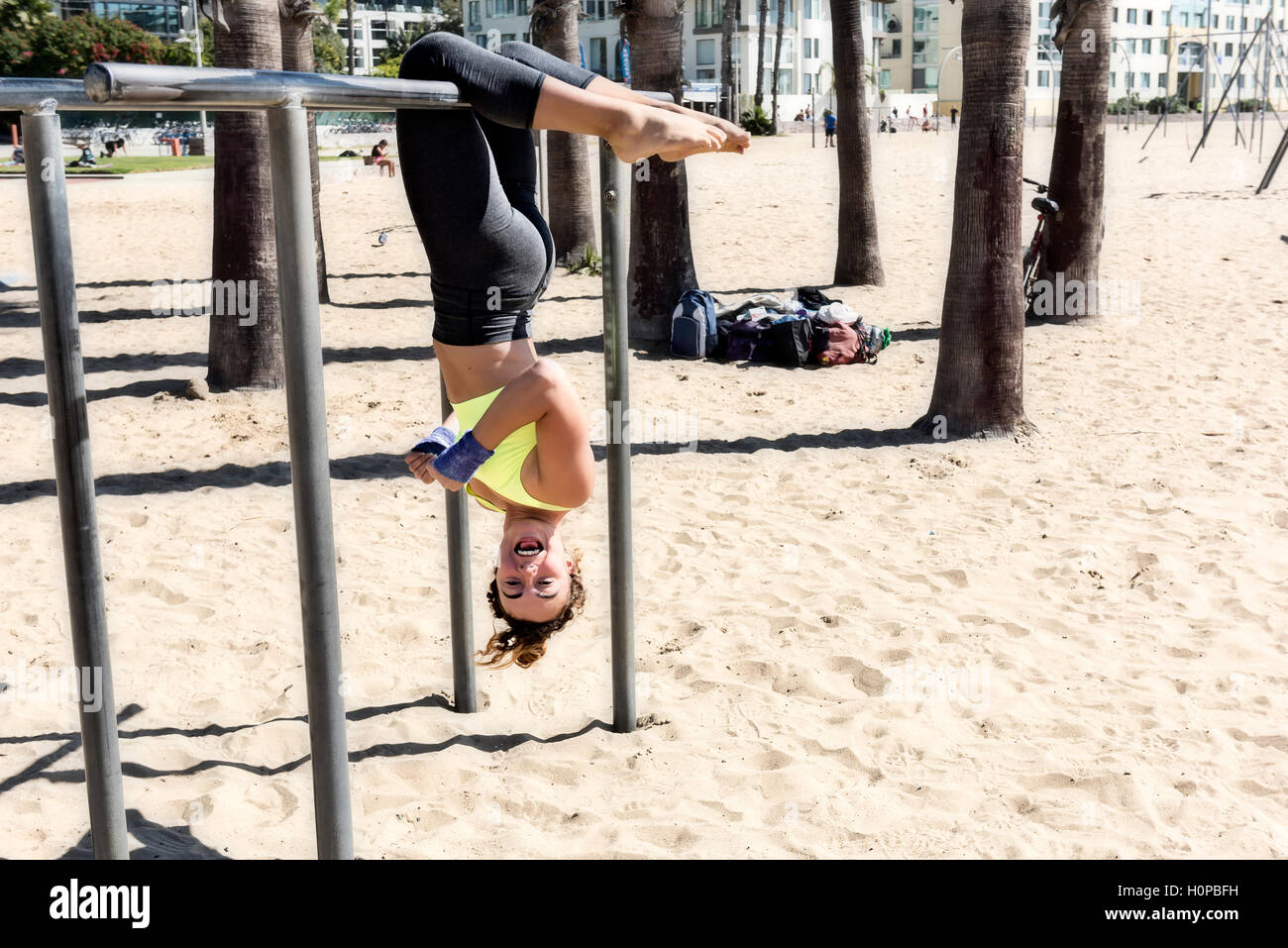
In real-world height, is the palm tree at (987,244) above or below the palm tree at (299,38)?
below

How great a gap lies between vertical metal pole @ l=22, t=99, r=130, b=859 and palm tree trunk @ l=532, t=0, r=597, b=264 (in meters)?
9.64

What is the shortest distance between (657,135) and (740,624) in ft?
8.93

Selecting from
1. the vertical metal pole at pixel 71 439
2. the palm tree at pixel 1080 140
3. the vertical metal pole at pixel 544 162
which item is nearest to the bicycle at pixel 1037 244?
the palm tree at pixel 1080 140

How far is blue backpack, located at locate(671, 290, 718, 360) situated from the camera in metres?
9.62

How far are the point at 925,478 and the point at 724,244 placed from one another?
367 inches

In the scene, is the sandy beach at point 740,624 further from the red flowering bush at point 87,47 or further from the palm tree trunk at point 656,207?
the red flowering bush at point 87,47

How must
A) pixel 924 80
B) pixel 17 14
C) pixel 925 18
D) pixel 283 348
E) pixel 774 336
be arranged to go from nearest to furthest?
pixel 283 348, pixel 17 14, pixel 774 336, pixel 925 18, pixel 924 80

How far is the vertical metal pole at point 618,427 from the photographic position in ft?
12.2

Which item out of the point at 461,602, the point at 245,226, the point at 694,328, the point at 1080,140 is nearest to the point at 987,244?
the point at 694,328

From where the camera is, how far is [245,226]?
798cm

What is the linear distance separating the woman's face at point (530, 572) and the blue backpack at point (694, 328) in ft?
21.2

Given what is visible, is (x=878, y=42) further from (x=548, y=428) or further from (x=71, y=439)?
(x=71, y=439)

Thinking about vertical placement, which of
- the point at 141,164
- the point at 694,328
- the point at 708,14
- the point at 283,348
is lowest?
the point at 694,328

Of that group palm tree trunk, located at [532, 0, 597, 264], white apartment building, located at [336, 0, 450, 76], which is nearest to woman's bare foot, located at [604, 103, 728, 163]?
palm tree trunk, located at [532, 0, 597, 264]
